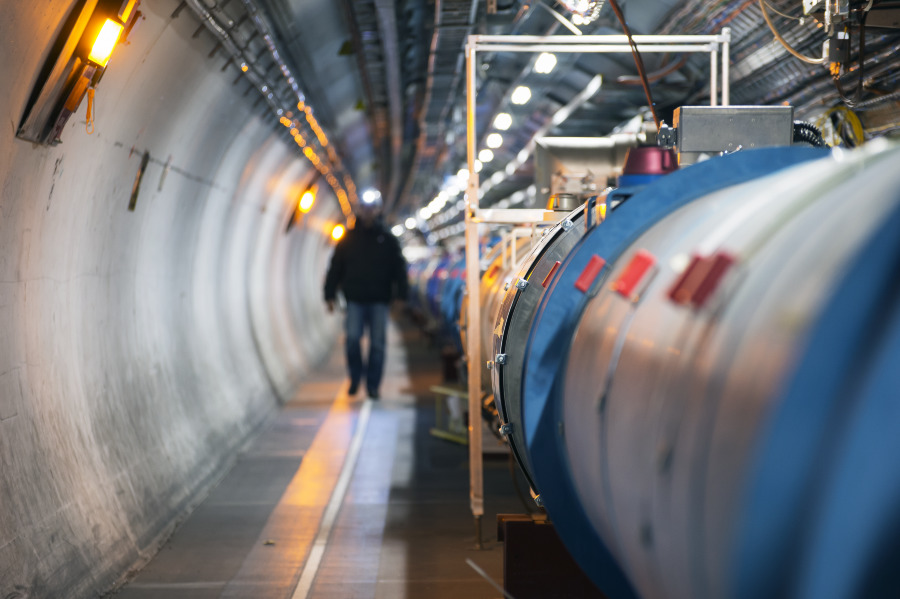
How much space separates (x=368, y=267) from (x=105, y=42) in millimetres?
7398

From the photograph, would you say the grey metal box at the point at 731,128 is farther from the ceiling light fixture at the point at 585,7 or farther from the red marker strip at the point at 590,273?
the ceiling light fixture at the point at 585,7

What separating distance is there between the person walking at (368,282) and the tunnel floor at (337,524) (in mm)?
1753

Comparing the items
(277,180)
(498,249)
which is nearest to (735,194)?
(498,249)

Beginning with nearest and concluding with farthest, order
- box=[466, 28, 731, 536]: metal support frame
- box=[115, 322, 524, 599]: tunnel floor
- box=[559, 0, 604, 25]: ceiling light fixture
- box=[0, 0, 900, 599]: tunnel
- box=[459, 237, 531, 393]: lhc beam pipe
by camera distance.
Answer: box=[0, 0, 900, 599]: tunnel → box=[115, 322, 524, 599]: tunnel floor → box=[559, 0, 604, 25]: ceiling light fixture → box=[466, 28, 731, 536]: metal support frame → box=[459, 237, 531, 393]: lhc beam pipe

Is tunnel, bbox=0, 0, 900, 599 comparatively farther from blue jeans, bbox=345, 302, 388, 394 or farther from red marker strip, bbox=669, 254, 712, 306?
blue jeans, bbox=345, 302, 388, 394

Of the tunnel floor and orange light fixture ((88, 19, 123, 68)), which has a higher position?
orange light fixture ((88, 19, 123, 68))

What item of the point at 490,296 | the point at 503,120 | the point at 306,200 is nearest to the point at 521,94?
the point at 503,120

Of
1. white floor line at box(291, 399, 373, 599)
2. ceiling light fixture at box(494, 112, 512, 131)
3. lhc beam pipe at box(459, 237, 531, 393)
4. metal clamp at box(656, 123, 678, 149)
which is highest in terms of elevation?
ceiling light fixture at box(494, 112, 512, 131)

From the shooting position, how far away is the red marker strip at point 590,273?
301 cm

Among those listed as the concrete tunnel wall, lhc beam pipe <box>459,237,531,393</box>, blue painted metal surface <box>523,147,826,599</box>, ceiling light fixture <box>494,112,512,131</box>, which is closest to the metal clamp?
blue painted metal surface <box>523,147,826,599</box>

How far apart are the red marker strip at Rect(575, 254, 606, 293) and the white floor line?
7.95 feet

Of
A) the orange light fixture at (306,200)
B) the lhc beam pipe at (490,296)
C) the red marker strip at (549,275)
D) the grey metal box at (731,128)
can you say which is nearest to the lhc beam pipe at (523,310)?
the red marker strip at (549,275)

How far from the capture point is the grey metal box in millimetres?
3932

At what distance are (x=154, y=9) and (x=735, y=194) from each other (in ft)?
11.5
